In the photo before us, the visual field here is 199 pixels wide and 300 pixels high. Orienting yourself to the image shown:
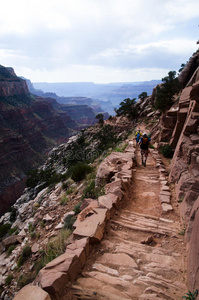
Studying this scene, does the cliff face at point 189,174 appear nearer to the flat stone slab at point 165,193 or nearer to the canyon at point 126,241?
the canyon at point 126,241

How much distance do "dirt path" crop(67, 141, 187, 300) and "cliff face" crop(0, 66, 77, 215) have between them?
4956 cm

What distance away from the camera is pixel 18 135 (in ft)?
212

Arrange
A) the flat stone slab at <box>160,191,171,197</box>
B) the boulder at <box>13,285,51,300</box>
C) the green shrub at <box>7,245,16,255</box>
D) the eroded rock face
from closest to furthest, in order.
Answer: the boulder at <box>13,285,51,300</box> < the eroded rock face < the flat stone slab at <box>160,191,171,197</box> < the green shrub at <box>7,245,16,255</box>

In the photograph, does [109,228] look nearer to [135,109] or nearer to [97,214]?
[97,214]

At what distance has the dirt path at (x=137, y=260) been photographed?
3.23 meters

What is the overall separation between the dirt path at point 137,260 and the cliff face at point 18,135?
49560 mm

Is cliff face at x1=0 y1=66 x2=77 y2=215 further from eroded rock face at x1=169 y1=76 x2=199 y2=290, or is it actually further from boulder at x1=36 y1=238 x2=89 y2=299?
boulder at x1=36 y1=238 x2=89 y2=299

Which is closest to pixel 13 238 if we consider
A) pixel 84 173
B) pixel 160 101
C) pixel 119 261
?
pixel 84 173

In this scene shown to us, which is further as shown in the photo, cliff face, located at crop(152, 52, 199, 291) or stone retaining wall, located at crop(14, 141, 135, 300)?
cliff face, located at crop(152, 52, 199, 291)

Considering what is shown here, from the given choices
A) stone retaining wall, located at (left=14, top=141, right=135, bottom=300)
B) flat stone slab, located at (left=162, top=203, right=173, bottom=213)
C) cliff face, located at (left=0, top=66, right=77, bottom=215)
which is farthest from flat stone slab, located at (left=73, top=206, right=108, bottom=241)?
cliff face, located at (left=0, top=66, right=77, bottom=215)

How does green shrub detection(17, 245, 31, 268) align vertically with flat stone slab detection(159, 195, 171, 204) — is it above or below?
below

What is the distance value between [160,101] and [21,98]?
311ft

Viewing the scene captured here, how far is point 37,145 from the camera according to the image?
78.8 metres

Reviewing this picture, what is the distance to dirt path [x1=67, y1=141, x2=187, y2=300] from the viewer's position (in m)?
3.23
